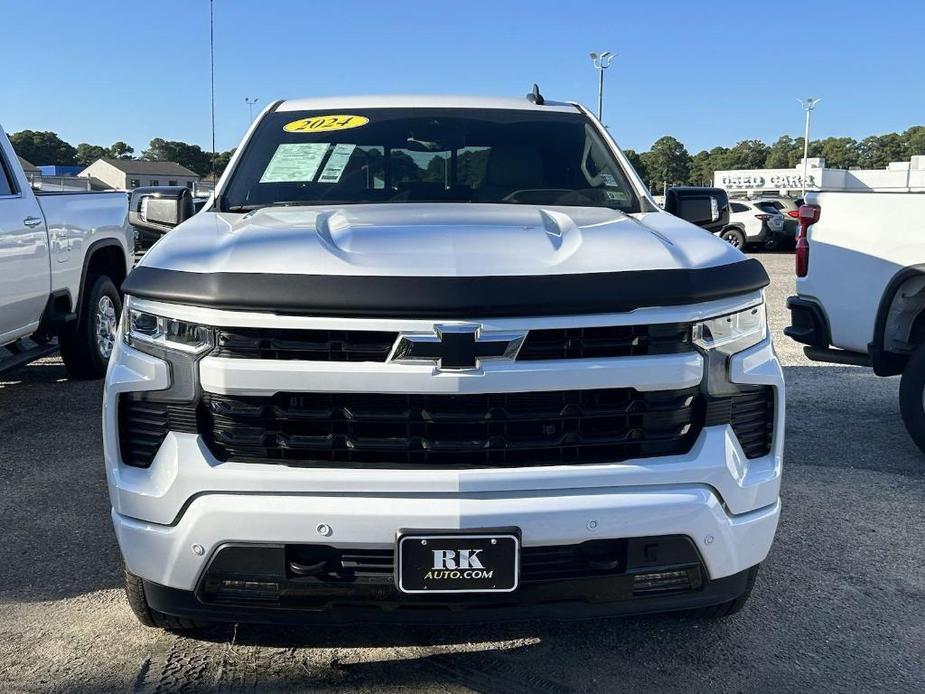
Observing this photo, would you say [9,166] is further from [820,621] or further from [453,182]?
[820,621]

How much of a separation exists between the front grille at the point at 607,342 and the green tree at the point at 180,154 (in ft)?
387

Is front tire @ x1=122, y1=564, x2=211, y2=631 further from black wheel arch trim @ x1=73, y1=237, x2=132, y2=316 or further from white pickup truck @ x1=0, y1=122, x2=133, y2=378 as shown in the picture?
black wheel arch trim @ x1=73, y1=237, x2=132, y2=316

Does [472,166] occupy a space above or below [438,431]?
above

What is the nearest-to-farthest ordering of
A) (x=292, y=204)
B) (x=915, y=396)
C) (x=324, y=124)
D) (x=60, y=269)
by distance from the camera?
(x=292, y=204) < (x=324, y=124) < (x=915, y=396) < (x=60, y=269)

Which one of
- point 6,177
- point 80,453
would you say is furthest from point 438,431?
point 6,177

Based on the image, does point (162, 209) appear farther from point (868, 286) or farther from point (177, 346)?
point (868, 286)

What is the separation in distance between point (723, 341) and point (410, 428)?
916 millimetres

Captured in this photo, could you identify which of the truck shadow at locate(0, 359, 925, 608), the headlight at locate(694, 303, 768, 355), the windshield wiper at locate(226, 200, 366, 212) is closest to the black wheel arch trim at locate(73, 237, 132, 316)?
the truck shadow at locate(0, 359, 925, 608)

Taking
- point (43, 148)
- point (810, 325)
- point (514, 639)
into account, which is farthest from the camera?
point (43, 148)

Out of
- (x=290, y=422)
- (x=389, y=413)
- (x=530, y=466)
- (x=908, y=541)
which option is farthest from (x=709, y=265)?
(x=908, y=541)

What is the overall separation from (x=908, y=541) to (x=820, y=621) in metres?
1.08

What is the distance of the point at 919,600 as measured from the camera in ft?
11.1

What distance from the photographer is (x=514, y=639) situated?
3004mm

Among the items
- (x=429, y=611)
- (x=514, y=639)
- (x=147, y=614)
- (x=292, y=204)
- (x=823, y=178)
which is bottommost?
(x=514, y=639)
